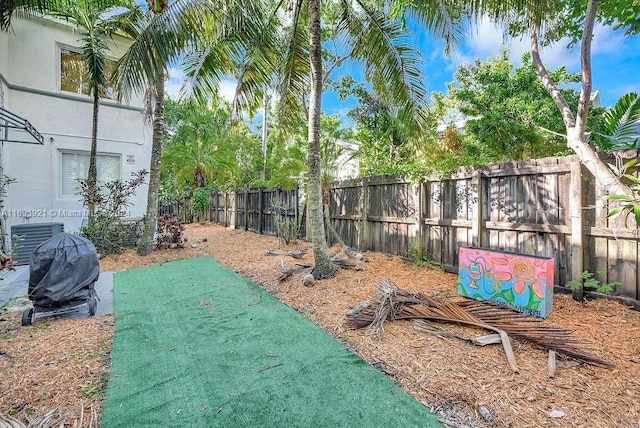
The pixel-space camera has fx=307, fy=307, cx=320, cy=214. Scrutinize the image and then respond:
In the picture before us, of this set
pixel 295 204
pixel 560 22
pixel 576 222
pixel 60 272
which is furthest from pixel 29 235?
pixel 560 22

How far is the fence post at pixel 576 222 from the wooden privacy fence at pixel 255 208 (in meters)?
6.60

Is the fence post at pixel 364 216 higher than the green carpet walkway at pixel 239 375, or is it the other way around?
the fence post at pixel 364 216

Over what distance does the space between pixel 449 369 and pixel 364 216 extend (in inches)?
184

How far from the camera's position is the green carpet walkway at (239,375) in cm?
205

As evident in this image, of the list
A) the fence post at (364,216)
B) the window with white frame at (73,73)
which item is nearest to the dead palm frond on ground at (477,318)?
the fence post at (364,216)

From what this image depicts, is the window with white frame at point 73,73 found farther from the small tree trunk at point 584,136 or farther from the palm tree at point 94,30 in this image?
the small tree trunk at point 584,136

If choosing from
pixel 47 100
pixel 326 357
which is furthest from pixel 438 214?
pixel 47 100

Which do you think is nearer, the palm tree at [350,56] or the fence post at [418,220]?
the palm tree at [350,56]

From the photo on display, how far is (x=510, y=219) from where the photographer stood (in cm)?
447

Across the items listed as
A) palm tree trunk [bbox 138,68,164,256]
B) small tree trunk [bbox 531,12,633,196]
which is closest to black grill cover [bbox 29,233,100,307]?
palm tree trunk [bbox 138,68,164,256]

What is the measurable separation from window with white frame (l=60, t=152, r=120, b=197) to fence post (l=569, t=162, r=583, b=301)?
1019 cm

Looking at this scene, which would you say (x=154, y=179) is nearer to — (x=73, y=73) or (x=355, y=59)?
(x=73, y=73)

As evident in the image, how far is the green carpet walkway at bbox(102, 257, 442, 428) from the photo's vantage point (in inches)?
80.7

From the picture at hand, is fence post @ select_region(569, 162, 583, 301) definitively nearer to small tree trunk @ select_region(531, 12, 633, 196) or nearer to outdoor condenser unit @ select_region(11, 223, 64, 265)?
small tree trunk @ select_region(531, 12, 633, 196)
